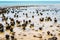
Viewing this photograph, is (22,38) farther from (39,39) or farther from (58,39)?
(58,39)

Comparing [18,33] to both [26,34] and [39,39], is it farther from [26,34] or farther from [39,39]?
[39,39]

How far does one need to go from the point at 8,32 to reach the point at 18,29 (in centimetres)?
121

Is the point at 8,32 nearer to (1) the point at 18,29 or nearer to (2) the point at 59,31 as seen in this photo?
(1) the point at 18,29

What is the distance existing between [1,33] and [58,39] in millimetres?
3776

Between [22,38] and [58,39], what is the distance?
208 cm

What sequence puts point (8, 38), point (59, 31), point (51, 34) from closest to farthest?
point (8, 38)
point (51, 34)
point (59, 31)

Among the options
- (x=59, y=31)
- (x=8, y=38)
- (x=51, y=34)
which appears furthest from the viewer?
(x=59, y=31)

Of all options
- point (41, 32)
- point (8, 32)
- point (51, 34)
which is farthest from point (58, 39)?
point (8, 32)

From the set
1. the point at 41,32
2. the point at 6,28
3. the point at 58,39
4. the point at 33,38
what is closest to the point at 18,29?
the point at 6,28

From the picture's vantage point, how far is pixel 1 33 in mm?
13320

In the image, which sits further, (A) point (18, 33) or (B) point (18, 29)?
(B) point (18, 29)

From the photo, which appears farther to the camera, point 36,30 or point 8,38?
point 36,30

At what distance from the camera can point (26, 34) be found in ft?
43.0

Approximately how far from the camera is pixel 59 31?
14.0 m
